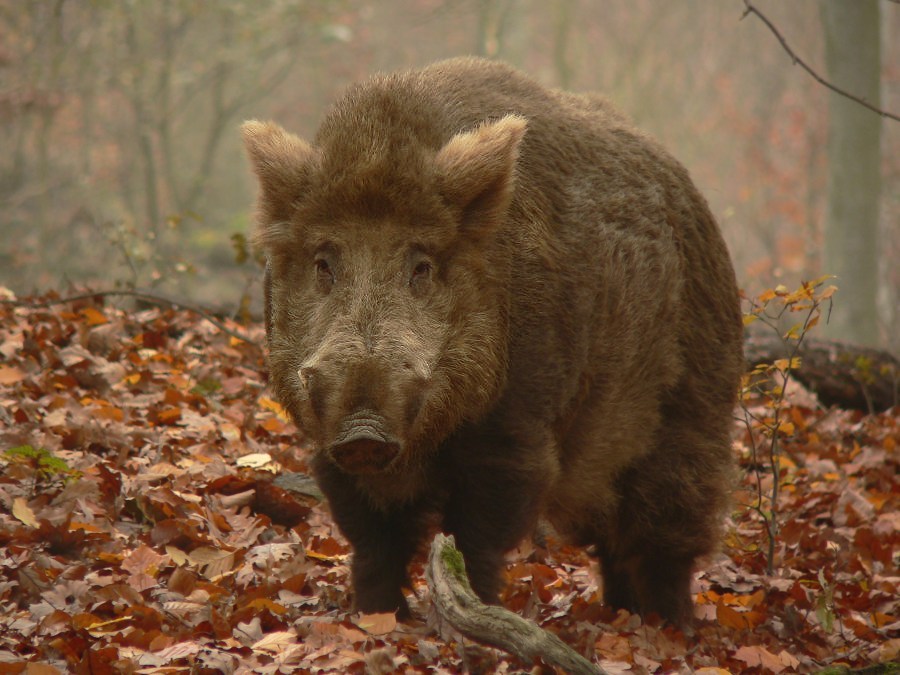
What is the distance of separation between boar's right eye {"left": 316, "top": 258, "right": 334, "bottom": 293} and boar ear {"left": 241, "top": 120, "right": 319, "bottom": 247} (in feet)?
0.93

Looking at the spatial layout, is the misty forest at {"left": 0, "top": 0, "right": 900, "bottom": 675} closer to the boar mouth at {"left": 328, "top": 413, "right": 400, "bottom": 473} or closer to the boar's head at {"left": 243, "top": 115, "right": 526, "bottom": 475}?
the boar's head at {"left": 243, "top": 115, "right": 526, "bottom": 475}

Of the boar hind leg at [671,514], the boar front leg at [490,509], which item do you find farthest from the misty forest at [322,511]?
the boar front leg at [490,509]

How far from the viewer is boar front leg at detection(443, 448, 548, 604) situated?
4.47m

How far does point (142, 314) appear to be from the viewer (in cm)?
877

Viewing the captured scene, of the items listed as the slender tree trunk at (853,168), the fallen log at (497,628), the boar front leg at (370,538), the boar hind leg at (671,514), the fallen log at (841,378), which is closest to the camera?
the fallen log at (497,628)

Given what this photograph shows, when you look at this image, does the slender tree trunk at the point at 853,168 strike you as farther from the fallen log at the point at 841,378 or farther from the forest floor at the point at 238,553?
the forest floor at the point at 238,553

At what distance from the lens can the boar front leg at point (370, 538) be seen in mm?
4590

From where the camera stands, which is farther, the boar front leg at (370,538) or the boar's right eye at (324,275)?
the boar front leg at (370,538)

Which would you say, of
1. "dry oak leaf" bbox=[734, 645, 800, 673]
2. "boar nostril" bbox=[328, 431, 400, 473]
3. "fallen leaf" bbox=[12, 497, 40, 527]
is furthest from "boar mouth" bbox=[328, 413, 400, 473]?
"dry oak leaf" bbox=[734, 645, 800, 673]

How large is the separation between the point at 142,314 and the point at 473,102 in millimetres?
4679

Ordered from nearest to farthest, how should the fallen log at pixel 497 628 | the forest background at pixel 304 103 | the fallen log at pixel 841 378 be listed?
1. the fallen log at pixel 497 628
2. the fallen log at pixel 841 378
3. the forest background at pixel 304 103

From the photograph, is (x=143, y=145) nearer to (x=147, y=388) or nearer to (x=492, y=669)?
(x=147, y=388)

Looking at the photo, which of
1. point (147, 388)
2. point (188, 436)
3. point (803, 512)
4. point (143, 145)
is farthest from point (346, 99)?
point (143, 145)

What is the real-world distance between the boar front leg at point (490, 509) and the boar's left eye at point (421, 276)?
2.36 feet
